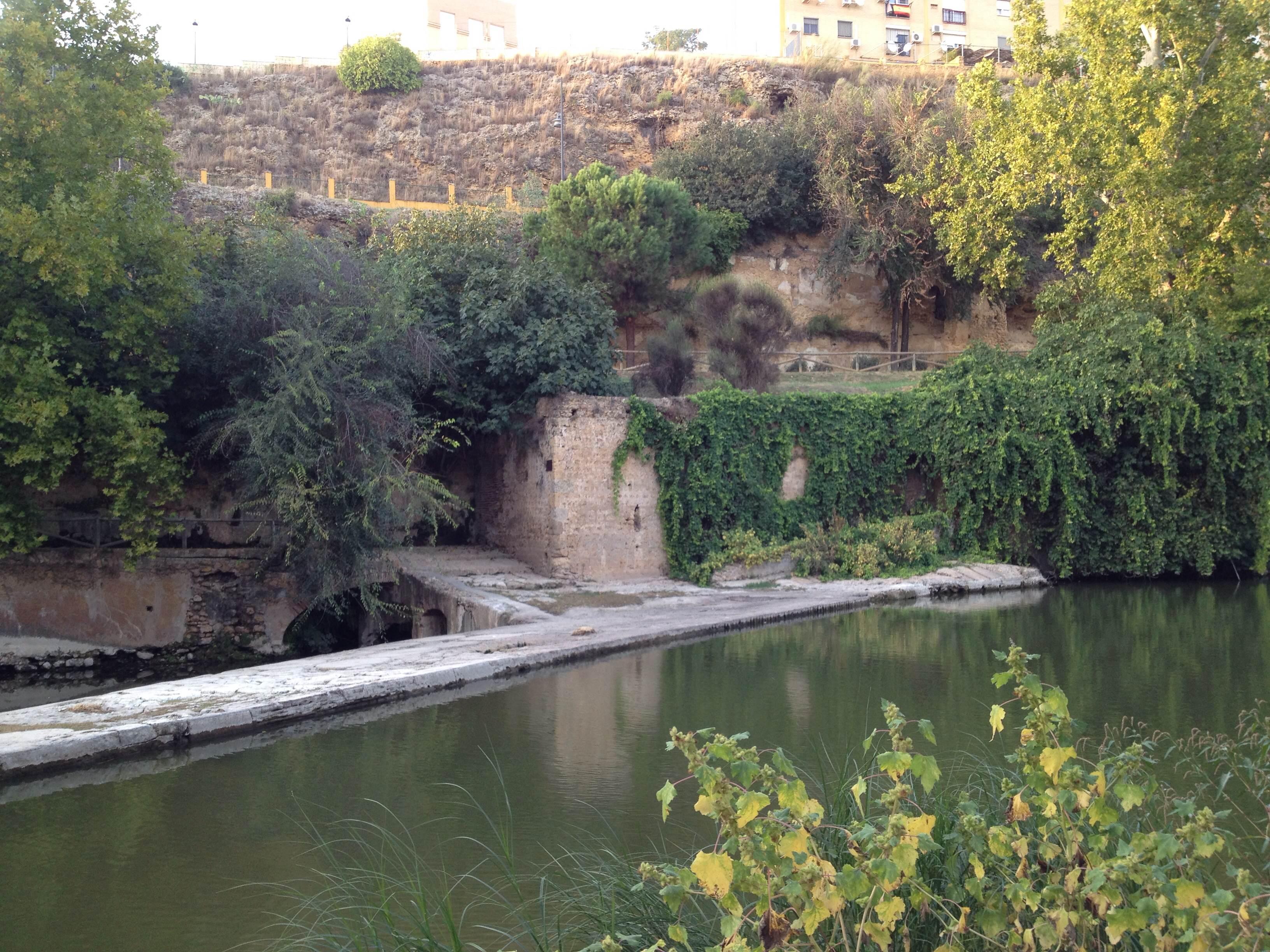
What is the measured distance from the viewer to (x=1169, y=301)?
68.3ft

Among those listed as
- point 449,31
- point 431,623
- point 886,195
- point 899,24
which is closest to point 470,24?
point 449,31

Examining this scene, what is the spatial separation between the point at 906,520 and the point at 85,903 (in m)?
15.6

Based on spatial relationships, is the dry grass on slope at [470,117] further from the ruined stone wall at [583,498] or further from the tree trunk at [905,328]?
the ruined stone wall at [583,498]

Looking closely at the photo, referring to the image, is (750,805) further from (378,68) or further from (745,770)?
(378,68)

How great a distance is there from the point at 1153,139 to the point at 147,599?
718 inches

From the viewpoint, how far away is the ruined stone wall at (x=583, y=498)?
1745 centimetres

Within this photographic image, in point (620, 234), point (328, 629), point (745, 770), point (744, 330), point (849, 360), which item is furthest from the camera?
point (849, 360)

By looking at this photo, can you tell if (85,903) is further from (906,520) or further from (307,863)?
(906,520)

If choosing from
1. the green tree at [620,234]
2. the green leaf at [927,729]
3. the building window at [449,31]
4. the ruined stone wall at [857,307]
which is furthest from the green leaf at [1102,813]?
the building window at [449,31]

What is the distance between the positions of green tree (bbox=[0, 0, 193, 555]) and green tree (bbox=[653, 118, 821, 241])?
20417 mm

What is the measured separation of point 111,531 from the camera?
50.2 ft

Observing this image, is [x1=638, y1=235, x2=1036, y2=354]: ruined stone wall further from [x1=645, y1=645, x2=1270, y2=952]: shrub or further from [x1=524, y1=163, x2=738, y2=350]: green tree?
[x1=645, y1=645, x2=1270, y2=952]: shrub

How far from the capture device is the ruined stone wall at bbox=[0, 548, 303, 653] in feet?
48.7

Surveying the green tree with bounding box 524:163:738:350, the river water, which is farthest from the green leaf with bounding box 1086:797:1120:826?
the green tree with bounding box 524:163:738:350
